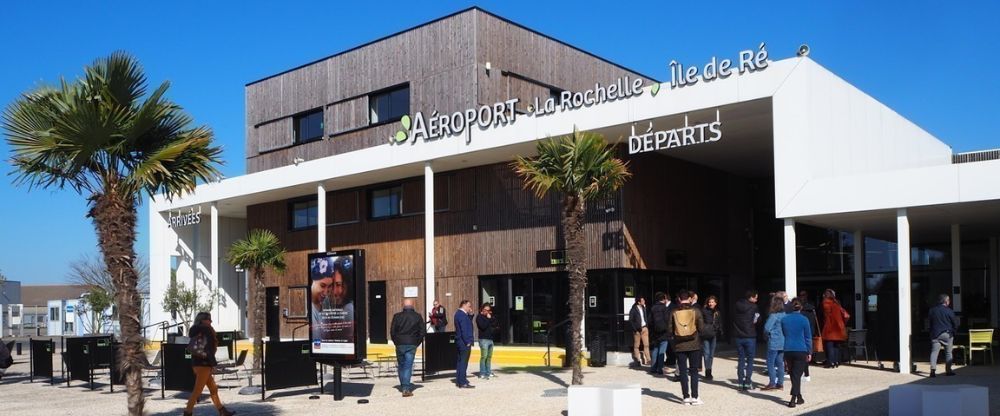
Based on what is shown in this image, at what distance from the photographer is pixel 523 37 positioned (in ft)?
84.6

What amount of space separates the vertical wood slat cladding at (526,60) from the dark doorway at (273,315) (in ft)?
35.1

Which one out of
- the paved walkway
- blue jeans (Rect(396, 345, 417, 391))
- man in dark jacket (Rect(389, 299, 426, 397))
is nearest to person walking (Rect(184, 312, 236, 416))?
the paved walkway

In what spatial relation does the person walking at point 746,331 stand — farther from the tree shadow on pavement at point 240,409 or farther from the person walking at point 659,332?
the tree shadow on pavement at point 240,409

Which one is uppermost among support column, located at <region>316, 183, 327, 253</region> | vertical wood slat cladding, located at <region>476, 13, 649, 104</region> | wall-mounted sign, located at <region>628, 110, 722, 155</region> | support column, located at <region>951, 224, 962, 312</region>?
vertical wood slat cladding, located at <region>476, 13, 649, 104</region>

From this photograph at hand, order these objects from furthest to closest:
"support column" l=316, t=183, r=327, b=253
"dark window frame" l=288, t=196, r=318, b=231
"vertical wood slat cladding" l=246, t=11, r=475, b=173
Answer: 1. "dark window frame" l=288, t=196, r=318, b=231
2. "support column" l=316, t=183, r=327, b=253
3. "vertical wood slat cladding" l=246, t=11, r=475, b=173

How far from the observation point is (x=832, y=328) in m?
17.5

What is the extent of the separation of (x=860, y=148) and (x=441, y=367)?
1098 cm

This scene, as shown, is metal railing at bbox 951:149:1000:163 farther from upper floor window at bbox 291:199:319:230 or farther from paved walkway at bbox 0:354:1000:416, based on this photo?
upper floor window at bbox 291:199:319:230

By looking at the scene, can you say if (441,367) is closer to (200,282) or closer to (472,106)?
(472,106)

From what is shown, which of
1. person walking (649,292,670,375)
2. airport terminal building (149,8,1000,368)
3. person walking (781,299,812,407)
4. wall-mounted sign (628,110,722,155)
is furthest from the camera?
wall-mounted sign (628,110,722,155)

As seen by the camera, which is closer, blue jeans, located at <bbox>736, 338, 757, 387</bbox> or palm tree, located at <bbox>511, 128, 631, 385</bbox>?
blue jeans, located at <bbox>736, 338, 757, 387</bbox>

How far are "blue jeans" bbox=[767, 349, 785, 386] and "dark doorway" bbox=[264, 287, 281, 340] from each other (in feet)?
63.3

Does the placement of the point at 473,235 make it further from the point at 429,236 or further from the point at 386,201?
the point at 386,201

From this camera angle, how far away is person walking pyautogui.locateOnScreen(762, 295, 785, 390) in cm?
1308
